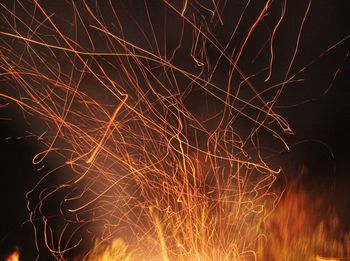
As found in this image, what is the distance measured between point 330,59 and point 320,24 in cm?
26

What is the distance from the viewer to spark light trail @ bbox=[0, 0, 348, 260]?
123 inches

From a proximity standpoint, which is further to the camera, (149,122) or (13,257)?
(149,122)

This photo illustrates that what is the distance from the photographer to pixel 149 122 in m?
3.21

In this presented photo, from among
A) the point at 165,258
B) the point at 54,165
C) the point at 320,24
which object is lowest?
the point at 165,258

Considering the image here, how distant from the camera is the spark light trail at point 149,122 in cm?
311

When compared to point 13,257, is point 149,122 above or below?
above

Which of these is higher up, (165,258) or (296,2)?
(296,2)

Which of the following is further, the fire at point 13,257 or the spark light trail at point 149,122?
the spark light trail at point 149,122

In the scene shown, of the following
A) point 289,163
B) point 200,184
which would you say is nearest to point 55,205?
point 200,184

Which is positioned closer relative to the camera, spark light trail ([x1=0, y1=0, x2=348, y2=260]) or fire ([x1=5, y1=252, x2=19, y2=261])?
fire ([x1=5, y1=252, x2=19, y2=261])

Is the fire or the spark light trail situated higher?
the spark light trail

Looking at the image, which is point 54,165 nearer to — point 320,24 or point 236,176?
point 236,176

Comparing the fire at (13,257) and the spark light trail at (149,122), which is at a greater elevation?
the spark light trail at (149,122)

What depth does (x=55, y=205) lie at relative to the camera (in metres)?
3.23
